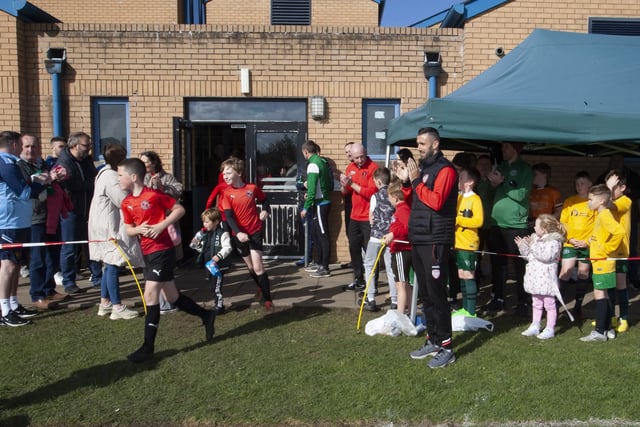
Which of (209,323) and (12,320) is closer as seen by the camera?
(209,323)

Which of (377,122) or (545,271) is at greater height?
(377,122)

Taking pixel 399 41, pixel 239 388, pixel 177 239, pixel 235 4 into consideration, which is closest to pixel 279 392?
pixel 239 388

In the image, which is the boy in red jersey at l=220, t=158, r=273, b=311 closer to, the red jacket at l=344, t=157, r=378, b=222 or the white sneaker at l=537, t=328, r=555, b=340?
the red jacket at l=344, t=157, r=378, b=222

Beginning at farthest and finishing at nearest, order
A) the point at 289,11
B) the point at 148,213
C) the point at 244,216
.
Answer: the point at 289,11, the point at 244,216, the point at 148,213

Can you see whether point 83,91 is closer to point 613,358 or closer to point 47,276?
point 47,276

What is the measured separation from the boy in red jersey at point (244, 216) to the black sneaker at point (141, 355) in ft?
5.48

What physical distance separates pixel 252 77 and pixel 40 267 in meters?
4.37

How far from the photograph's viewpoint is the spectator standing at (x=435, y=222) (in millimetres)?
4312

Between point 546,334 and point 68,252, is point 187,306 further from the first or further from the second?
point 546,334

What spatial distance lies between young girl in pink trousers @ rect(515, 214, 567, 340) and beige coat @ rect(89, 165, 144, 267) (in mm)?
4146

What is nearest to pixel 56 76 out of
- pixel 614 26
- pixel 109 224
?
pixel 109 224

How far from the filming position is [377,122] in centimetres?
905

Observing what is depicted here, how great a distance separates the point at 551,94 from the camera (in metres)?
5.81

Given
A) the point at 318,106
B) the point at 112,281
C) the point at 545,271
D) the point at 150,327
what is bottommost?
the point at 150,327
